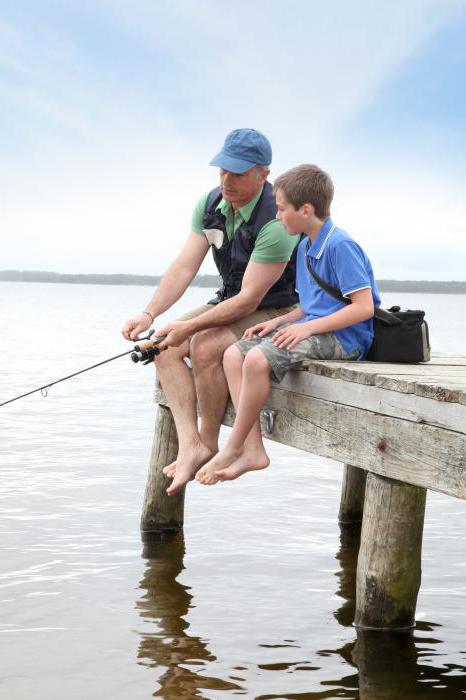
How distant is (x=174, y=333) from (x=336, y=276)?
41.8 inches

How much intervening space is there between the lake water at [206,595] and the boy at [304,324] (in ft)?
3.29

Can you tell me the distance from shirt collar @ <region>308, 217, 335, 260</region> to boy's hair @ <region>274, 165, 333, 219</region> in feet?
0.18

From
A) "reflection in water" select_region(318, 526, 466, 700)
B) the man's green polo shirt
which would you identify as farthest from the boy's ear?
"reflection in water" select_region(318, 526, 466, 700)

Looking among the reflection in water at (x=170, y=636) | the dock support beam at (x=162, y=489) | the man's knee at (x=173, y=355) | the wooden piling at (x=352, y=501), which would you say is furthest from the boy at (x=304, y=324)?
the wooden piling at (x=352, y=501)

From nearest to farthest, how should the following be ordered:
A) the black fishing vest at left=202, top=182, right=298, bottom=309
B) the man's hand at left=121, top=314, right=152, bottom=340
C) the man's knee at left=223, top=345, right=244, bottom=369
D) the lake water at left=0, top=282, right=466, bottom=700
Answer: the lake water at left=0, top=282, right=466, bottom=700, the man's knee at left=223, top=345, right=244, bottom=369, the black fishing vest at left=202, top=182, right=298, bottom=309, the man's hand at left=121, top=314, right=152, bottom=340

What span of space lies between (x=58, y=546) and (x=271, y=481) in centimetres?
359

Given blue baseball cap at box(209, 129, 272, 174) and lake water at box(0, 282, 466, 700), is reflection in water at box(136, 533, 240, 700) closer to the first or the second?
lake water at box(0, 282, 466, 700)

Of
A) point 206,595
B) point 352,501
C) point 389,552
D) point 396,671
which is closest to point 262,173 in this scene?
point 389,552

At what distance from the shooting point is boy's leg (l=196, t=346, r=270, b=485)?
5730 millimetres

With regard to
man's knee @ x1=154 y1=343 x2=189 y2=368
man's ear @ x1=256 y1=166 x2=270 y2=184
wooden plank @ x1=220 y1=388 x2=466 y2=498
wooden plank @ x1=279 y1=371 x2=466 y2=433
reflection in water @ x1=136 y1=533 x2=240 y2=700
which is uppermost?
man's ear @ x1=256 y1=166 x2=270 y2=184

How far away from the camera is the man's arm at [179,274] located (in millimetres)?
6965

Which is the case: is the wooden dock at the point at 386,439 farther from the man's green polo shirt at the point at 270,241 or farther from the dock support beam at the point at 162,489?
the dock support beam at the point at 162,489

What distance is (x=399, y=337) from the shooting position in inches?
240

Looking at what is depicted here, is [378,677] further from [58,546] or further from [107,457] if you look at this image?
[107,457]
